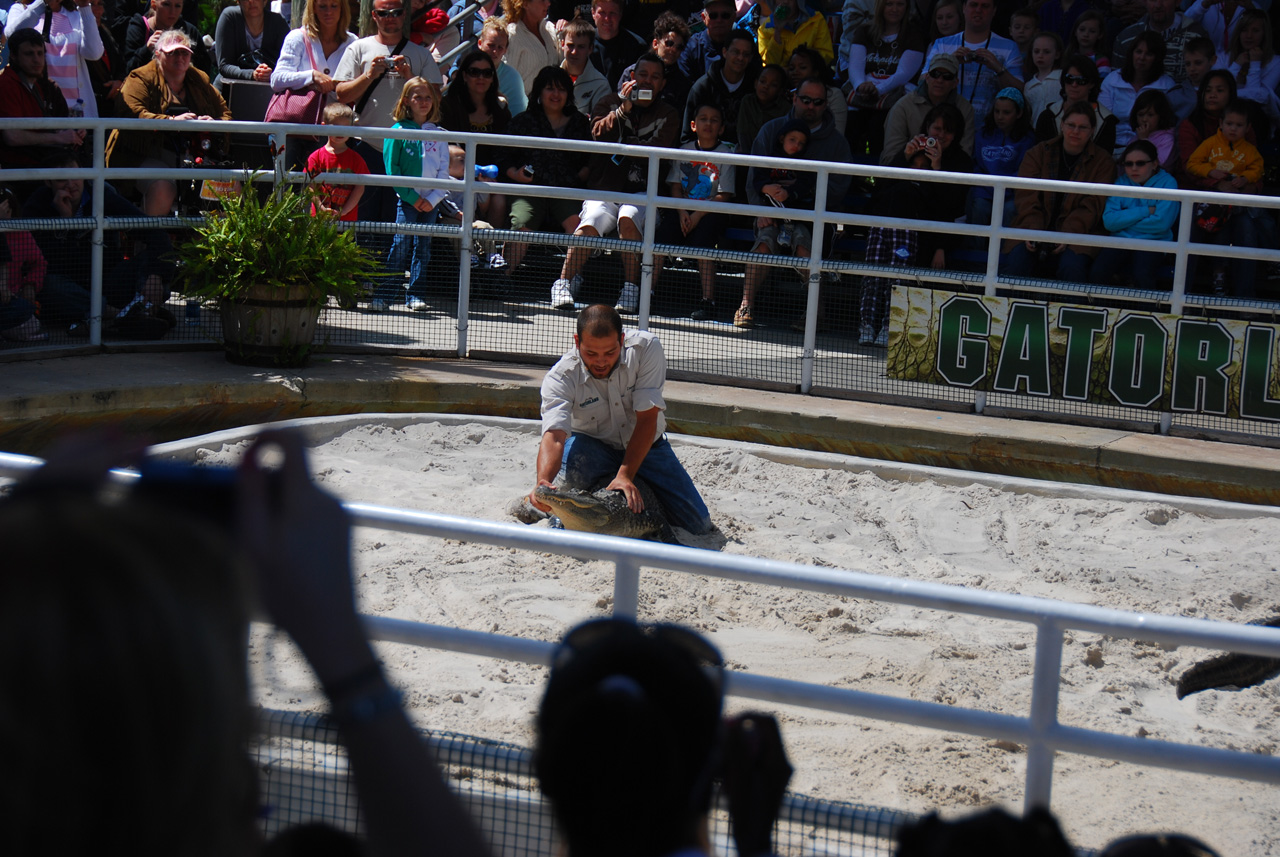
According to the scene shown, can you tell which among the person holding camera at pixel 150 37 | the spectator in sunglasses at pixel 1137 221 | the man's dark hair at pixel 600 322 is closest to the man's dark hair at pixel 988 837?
the man's dark hair at pixel 600 322

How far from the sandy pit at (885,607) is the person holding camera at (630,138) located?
2406mm

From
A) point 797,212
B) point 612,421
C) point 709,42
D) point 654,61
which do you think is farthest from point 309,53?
point 612,421

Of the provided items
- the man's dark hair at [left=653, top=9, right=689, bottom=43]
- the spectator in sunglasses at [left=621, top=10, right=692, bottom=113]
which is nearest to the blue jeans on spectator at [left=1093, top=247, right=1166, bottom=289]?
the spectator in sunglasses at [left=621, top=10, right=692, bottom=113]

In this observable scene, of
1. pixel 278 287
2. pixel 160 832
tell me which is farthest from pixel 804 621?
pixel 160 832

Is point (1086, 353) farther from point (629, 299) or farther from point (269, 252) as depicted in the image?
point (269, 252)

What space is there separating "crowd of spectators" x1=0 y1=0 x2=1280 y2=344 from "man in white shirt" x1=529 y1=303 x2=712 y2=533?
1.87 m

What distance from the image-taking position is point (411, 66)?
978 centimetres

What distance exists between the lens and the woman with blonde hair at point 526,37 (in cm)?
1082

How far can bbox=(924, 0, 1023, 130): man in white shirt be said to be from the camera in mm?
9914

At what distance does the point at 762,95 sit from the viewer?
10008 millimetres

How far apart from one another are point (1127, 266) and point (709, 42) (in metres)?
4.21

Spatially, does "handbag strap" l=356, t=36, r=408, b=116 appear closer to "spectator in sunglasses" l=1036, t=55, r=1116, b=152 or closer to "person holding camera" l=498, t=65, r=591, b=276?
"person holding camera" l=498, t=65, r=591, b=276

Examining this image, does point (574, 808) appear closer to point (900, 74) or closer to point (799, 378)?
point (799, 378)

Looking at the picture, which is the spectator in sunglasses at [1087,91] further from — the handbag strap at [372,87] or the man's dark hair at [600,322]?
the handbag strap at [372,87]
